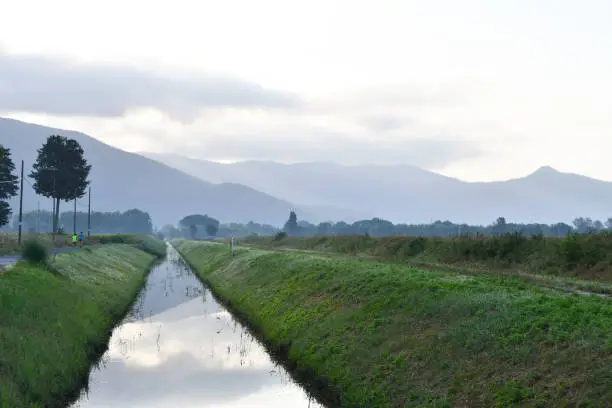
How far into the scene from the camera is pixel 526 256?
44.8 metres

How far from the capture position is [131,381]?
27.3 m

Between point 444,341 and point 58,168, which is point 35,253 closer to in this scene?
point 444,341

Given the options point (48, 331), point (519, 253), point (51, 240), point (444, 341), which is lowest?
point (48, 331)

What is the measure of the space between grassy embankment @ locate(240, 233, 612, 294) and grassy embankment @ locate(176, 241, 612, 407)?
661cm

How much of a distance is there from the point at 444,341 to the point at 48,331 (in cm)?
1937

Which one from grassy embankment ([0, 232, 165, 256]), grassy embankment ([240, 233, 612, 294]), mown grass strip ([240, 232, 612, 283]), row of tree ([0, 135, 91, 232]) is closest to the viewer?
grassy embankment ([240, 233, 612, 294])

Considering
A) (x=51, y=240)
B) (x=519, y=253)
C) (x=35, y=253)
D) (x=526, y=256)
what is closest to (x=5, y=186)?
(x=51, y=240)

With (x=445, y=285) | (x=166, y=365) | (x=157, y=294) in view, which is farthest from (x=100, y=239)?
(x=445, y=285)

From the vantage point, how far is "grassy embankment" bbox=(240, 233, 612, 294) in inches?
1380

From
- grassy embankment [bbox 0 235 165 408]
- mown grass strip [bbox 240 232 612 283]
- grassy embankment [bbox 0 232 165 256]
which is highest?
mown grass strip [bbox 240 232 612 283]

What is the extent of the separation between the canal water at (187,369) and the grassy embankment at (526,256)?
16813 millimetres

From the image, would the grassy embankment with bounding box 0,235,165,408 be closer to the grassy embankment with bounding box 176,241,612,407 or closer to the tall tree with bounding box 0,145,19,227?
the grassy embankment with bounding box 176,241,612,407

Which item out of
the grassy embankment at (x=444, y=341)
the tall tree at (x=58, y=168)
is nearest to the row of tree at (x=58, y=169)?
the tall tree at (x=58, y=168)

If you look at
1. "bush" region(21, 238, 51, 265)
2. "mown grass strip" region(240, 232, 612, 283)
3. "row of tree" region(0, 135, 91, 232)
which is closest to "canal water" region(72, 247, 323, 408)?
"bush" region(21, 238, 51, 265)
